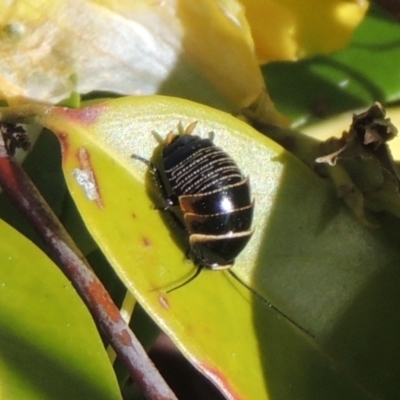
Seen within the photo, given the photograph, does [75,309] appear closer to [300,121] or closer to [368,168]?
[368,168]

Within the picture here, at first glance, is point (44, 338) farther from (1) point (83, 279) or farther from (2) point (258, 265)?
(2) point (258, 265)

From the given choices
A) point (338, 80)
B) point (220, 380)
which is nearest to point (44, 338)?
point (220, 380)

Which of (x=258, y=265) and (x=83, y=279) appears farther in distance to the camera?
(x=258, y=265)

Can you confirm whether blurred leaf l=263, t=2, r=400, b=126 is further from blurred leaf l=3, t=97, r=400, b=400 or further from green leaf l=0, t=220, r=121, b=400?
green leaf l=0, t=220, r=121, b=400

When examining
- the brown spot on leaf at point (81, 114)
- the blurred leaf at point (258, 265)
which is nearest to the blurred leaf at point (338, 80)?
the blurred leaf at point (258, 265)

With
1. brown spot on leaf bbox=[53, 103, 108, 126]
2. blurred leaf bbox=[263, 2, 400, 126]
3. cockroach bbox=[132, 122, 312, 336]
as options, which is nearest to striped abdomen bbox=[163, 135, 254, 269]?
cockroach bbox=[132, 122, 312, 336]

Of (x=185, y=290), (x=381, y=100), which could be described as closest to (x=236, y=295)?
(x=185, y=290)
